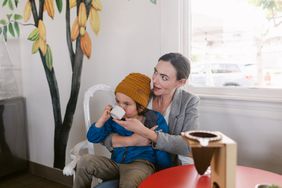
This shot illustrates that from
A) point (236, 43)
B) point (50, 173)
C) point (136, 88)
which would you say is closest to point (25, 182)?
point (50, 173)

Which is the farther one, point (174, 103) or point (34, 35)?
point (34, 35)

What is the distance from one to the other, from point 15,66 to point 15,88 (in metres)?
0.21

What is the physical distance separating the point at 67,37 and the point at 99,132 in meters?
1.15

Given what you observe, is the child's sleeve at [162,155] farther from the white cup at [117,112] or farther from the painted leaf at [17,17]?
the painted leaf at [17,17]

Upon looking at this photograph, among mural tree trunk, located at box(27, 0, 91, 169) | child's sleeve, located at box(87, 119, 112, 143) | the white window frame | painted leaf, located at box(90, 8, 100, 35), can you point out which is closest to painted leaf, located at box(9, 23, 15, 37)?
mural tree trunk, located at box(27, 0, 91, 169)

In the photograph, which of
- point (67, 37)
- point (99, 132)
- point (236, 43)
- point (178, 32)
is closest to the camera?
point (99, 132)

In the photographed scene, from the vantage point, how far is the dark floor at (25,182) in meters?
2.61

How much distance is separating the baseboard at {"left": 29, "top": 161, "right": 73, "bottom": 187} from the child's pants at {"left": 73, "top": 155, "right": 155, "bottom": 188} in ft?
3.88

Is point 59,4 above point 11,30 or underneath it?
above

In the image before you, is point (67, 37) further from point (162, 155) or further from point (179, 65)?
point (162, 155)

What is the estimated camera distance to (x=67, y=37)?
2.37 m

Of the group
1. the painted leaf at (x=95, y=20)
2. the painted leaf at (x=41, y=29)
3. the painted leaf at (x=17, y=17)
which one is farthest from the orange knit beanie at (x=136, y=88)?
the painted leaf at (x=17, y=17)

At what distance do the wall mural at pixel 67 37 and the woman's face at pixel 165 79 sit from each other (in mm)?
889

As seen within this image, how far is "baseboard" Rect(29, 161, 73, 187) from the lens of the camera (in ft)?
8.56
